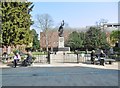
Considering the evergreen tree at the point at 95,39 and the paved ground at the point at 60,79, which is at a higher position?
the evergreen tree at the point at 95,39

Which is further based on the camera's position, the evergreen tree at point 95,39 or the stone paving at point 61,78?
the evergreen tree at point 95,39

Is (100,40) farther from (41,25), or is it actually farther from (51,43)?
(51,43)

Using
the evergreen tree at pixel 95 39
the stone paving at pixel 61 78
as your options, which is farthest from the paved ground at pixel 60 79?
the evergreen tree at pixel 95 39

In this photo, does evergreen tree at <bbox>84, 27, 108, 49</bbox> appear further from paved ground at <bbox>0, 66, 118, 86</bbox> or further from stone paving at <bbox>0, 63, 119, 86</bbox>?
paved ground at <bbox>0, 66, 118, 86</bbox>

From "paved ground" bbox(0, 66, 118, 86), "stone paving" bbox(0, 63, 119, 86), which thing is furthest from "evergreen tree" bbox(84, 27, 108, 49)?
"paved ground" bbox(0, 66, 118, 86)

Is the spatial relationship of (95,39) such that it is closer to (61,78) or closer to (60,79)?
(61,78)

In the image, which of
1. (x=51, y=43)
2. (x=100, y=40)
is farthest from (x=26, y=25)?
(x=51, y=43)

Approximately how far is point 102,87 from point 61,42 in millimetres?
24726

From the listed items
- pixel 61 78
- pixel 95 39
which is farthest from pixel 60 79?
pixel 95 39

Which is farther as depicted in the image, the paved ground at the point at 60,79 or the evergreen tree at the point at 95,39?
the evergreen tree at the point at 95,39

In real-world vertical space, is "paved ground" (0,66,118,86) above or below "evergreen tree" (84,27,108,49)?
below

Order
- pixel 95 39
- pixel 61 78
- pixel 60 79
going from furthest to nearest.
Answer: pixel 95 39
pixel 61 78
pixel 60 79

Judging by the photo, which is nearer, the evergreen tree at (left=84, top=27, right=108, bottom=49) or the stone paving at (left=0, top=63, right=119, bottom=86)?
the stone paving at (left=0, top=63, right=119, bottom=86)

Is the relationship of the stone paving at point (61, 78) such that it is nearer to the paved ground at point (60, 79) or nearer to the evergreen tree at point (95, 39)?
the paved ground at point (60, 79)
